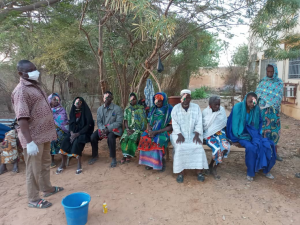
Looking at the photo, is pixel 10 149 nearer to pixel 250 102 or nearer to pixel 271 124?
pixel 250 102

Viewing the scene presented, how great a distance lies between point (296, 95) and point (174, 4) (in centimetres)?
628

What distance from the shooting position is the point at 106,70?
5.89 metres

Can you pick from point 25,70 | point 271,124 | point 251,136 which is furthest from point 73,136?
point 271,124

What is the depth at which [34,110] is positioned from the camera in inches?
106

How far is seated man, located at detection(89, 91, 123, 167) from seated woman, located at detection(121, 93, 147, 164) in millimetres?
171

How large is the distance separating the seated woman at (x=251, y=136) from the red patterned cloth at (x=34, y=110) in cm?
296

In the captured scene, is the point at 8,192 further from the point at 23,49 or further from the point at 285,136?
the point at 285,136

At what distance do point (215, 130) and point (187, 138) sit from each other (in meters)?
0.50

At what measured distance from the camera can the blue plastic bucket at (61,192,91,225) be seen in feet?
7.64

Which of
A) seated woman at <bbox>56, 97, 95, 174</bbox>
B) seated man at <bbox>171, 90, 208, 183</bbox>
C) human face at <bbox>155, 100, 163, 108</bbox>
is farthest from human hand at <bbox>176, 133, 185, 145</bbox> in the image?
seated woman at <bbox>56, 97, 95, 174</bbox>

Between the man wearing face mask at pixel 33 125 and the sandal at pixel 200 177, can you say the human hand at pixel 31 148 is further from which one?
the sandal at pixel 200 177

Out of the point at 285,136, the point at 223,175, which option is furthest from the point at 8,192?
the point at 285,136

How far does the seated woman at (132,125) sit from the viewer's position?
4117mm

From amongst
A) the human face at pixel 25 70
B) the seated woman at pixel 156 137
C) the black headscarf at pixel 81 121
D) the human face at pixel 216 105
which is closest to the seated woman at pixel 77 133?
the black headscarf at pixel 81 121
